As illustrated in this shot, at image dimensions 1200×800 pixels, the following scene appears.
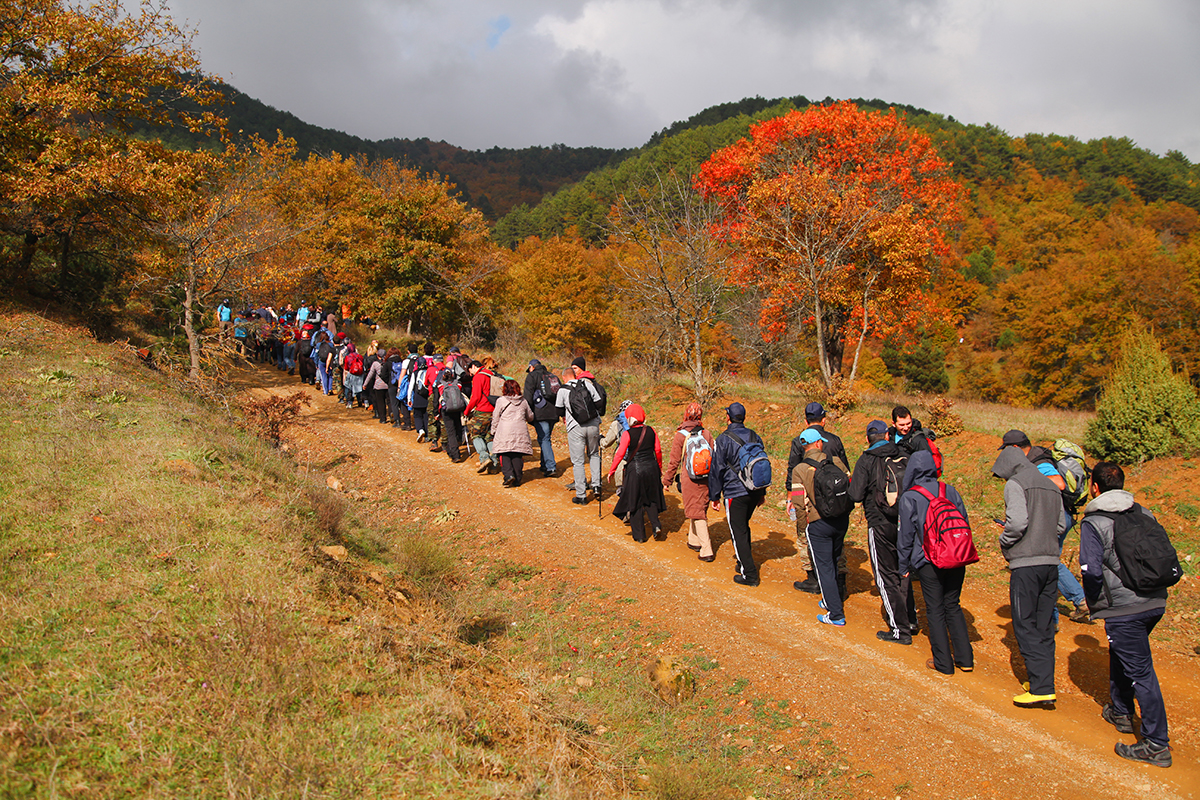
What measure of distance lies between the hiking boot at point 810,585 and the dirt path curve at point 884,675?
0.32 feet

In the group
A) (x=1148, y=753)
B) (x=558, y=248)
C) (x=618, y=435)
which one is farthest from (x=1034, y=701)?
(x=558, y=248)

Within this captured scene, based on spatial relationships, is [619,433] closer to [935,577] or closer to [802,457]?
[802,457]

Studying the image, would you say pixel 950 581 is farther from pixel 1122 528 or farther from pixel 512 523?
pixel 512 523

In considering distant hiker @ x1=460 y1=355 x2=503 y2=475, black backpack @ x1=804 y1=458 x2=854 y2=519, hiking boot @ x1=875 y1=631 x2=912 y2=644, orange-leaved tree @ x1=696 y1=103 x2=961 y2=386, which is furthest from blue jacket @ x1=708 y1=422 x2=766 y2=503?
orange-leaved tree @ x1=696 y1=103 x2=961 y2=386

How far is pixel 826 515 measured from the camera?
643 centimetres

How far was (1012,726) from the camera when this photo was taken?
16.1ft

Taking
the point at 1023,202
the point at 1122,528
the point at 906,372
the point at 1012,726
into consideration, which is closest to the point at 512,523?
the point at 1012,726

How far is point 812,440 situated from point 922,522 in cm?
158

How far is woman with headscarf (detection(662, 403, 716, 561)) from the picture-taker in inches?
309

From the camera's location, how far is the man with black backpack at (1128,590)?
14.7 feet

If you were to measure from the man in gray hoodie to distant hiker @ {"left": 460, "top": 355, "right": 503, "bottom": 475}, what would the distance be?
8.51 m

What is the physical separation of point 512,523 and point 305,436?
7202mm

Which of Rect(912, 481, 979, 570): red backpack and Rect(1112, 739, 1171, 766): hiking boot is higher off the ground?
Rect(912, 481, 979, 570): red backpack

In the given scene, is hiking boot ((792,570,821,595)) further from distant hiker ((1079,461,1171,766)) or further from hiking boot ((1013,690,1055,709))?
distant hiker ((1079,461,1171,766))
